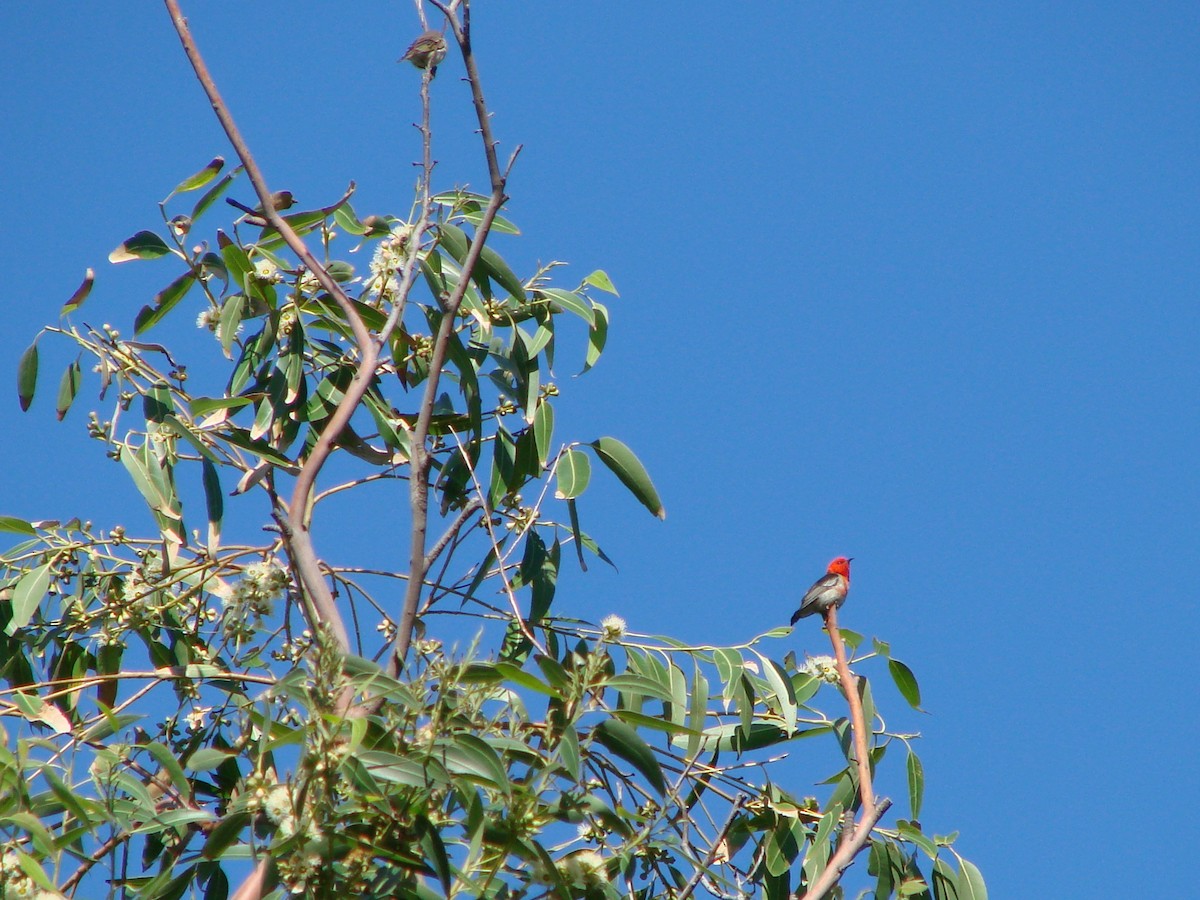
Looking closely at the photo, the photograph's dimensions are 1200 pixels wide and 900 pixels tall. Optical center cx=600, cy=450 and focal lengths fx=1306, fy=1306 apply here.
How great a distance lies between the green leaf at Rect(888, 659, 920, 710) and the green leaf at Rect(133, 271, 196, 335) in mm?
1707

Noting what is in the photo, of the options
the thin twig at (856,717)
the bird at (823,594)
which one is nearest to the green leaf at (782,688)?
the thin twig at (856,717)

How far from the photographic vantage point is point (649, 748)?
223cm

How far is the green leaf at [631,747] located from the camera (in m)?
2.20

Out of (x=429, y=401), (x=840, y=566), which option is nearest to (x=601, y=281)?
(x=429, y=401)

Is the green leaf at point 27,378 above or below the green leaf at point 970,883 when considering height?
above

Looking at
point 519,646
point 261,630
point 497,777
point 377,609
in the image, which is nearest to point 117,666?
point 261,630

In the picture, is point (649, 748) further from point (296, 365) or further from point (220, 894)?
point (296, 365)

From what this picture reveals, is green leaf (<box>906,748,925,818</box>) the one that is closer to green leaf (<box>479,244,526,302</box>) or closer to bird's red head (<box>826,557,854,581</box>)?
green leaf (<box>479,244,526,302</box>)

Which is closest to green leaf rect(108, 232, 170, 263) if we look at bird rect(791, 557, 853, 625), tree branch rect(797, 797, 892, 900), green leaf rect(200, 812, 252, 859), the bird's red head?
green leaf rect(200, 812, 252, 859)

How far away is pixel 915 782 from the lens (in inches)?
109

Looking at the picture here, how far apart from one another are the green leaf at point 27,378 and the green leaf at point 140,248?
0.35 m

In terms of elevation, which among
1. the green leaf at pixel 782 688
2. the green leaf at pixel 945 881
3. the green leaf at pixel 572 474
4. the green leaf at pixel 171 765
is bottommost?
the green leaf at pixel 171 765

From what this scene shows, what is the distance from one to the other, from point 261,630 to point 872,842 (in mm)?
1295

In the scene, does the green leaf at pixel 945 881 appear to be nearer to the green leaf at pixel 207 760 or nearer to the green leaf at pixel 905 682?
the green leaf at pixel 905 682
